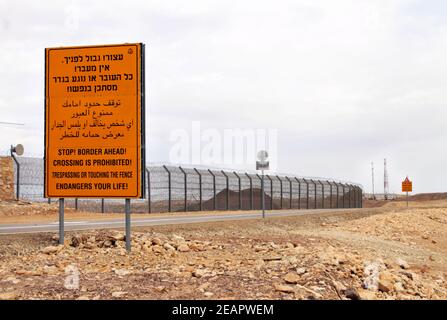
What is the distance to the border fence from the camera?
3316 centimetres

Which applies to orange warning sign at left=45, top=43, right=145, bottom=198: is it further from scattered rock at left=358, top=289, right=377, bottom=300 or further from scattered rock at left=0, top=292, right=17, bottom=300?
scattered rock at left=358, top=289, right=377, bottom=300

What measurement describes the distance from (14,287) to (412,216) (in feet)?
89.8

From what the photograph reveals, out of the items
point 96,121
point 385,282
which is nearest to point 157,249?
point 96,121

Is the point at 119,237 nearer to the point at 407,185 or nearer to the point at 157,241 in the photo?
the point at 157,241

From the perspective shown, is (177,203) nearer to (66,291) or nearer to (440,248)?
(440,248)

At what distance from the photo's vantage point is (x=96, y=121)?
504 inches

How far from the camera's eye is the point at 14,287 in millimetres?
8648

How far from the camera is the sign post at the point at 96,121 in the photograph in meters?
12.7

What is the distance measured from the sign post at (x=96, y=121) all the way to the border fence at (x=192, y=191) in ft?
67.1

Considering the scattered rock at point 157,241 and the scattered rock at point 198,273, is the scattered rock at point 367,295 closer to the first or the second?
the scattered rock at point 198,273

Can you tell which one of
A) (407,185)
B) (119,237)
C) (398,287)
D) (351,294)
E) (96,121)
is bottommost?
(398,287)

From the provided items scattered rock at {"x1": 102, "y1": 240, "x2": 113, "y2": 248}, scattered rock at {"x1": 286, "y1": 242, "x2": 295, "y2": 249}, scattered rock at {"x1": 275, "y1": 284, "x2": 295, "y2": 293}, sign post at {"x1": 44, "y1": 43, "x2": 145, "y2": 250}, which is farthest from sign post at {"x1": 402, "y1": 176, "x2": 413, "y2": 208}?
scattered rock at {"x1": 275, "y1": 284, "x2": 295, "y2": 293}

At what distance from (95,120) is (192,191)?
85.8ft
